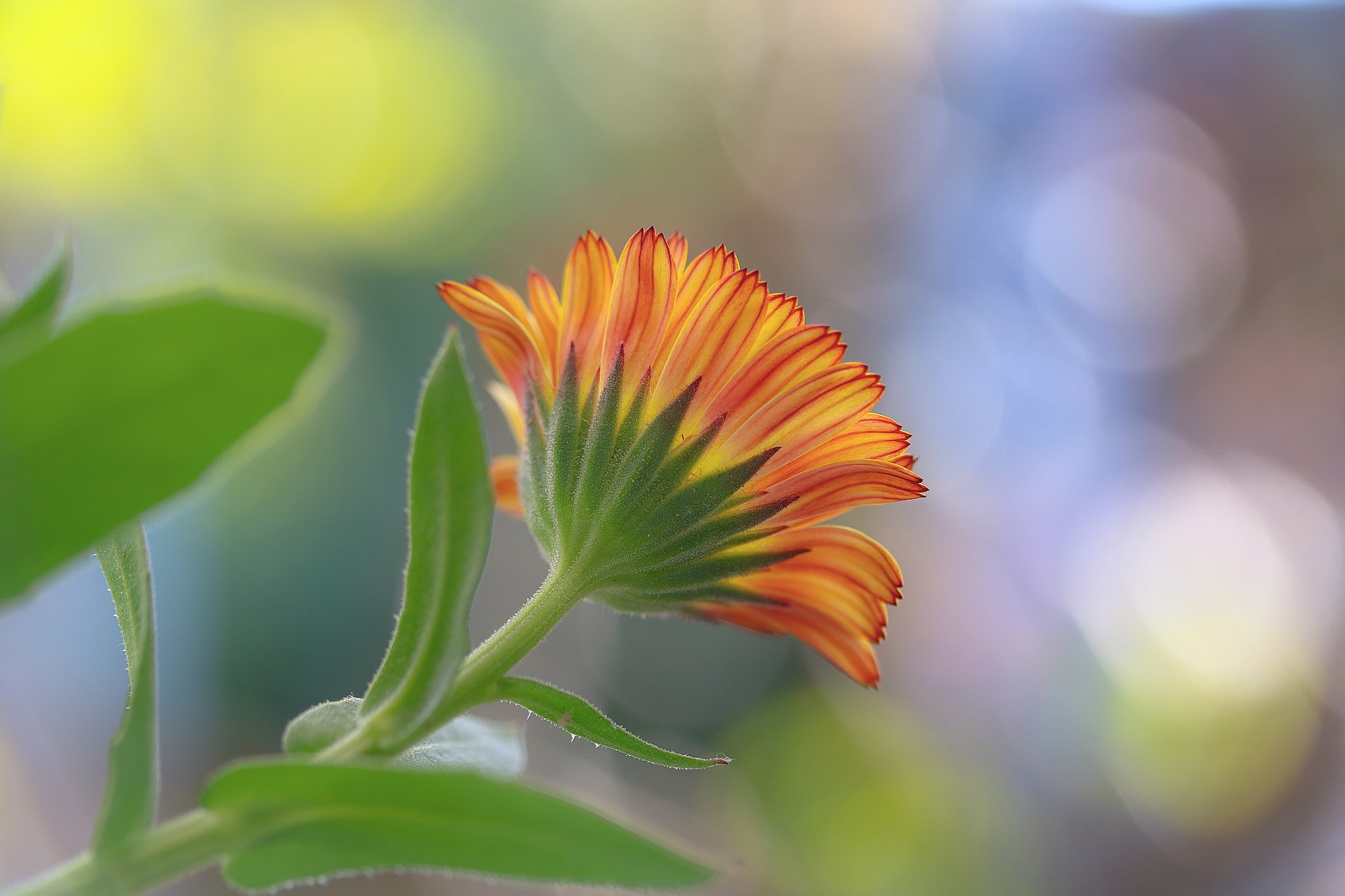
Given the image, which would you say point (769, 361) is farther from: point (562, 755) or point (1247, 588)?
point (1247, 588)

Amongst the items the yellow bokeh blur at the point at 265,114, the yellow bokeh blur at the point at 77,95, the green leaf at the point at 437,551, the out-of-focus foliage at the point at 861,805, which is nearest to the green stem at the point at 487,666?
the green leaf at the point at 437,551

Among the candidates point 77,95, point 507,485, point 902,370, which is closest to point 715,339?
point 507,485

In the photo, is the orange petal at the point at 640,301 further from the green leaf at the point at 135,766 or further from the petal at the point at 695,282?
the green leaf at the point at 135,766

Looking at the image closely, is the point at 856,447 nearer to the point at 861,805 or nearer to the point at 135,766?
the point at 135,766

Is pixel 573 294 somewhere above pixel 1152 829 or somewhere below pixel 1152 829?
below

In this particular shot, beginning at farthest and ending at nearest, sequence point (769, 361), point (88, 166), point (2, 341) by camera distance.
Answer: point (88, 166), point (769, 361), point (2, 341)

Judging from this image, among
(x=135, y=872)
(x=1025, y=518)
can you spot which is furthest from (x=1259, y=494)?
(x=135, y=872)

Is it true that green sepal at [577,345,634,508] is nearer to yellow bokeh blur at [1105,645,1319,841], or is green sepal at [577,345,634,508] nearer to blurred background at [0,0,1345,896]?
blurred background at [0,0,1345,896]
